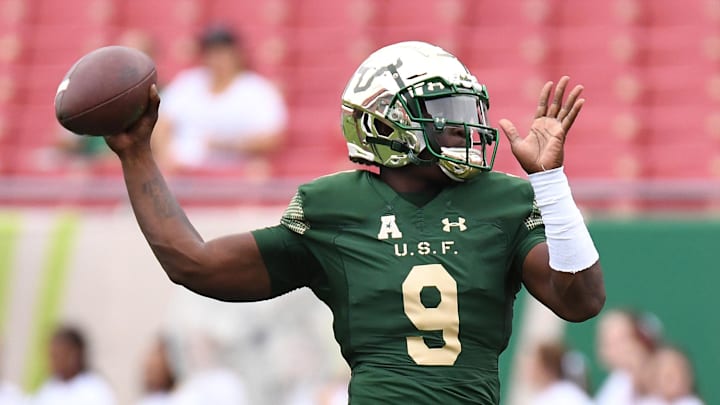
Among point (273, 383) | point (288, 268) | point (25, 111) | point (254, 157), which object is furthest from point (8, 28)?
point (288, 268)

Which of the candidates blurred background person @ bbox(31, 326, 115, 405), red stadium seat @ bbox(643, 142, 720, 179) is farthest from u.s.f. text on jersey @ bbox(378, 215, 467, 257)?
red stadium seat @ bbox(643, 142, 720, 179)

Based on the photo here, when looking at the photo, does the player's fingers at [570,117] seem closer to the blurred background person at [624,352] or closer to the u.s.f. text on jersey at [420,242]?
the u.s.f. text on jersey at [420,242]

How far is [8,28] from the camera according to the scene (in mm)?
10648

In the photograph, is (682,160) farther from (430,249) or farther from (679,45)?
(430,249)

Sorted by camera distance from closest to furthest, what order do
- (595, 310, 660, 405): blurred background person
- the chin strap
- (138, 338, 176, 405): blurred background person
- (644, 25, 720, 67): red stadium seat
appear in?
1. the chin strap
2. (595, 310, 660, 405): blurred background person
3. (138, 338, 176, 405): blurred background person
4. (644, 25, 720, 67): red stadium seat

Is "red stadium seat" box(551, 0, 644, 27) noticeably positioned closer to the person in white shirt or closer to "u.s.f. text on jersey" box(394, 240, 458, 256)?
the person in white shirt

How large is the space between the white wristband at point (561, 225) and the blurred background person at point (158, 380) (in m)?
4.47

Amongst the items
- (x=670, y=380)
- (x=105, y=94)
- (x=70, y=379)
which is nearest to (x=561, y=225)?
(x=105, y=94)

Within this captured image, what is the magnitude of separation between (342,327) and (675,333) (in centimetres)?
397

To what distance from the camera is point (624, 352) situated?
6.98 metres

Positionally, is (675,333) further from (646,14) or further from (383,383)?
(383,383)

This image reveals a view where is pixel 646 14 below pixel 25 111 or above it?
above

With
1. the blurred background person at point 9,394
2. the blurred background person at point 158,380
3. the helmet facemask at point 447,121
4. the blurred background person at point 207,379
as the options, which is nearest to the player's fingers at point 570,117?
the helmet facemask at point 447,121

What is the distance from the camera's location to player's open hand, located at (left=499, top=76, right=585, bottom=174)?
3264 mm
